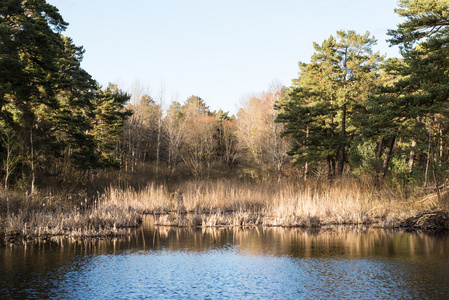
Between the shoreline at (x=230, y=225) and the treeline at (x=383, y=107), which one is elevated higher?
the treeline at (x=383, y=107)

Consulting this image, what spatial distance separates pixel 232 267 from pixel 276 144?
31.8 meters

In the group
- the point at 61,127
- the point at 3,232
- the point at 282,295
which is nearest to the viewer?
the point at 282,295

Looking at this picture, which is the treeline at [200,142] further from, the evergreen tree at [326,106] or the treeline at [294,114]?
the evergreen tree at [326,106]

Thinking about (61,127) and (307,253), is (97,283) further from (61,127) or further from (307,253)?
(61,127)

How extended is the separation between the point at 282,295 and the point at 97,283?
3.51m

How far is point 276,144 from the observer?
40.1 metres

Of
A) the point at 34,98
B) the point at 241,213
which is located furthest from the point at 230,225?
the point at 34,98

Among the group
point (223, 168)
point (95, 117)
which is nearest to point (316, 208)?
point (95, 117)

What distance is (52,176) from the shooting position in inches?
1019

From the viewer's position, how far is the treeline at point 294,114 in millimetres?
19047

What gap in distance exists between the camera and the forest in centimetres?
1655

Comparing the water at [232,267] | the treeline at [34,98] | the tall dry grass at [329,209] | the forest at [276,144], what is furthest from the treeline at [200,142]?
the water at [232,267]

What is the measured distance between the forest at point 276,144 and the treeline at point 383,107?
9 centimetres

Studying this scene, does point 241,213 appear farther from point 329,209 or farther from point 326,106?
point 326,106
